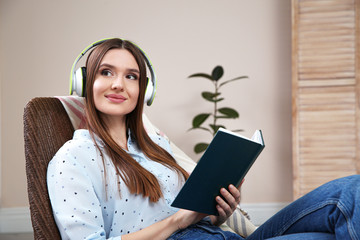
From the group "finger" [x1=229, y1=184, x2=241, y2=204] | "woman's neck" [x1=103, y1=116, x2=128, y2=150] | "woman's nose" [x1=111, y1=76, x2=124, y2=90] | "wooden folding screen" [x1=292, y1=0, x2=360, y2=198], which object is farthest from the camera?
"wooden folding screen" [x1=292, y1=0, x2=360, y2=198]

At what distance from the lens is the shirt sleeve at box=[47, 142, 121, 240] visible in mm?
1029

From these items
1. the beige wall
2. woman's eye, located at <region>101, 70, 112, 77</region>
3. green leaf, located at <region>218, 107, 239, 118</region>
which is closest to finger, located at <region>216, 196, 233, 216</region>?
woman's eye, located at <region>101, 70, 112, 77</region>

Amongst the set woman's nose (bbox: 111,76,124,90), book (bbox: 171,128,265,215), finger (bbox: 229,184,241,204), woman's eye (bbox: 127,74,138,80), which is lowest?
finger (bbox: 229,184,241,204)

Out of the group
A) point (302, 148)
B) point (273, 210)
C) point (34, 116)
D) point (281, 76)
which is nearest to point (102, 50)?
point (34, 116)

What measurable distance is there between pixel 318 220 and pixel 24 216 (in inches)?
102

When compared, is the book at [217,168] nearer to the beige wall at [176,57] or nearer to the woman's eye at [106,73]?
the woman's eye at [106,73]

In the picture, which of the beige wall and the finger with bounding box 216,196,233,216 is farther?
the beige wall

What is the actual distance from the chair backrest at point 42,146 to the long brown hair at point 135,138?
0.12 meters

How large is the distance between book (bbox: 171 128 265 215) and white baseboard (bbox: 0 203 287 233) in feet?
6.92

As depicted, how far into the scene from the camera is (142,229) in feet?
3.66

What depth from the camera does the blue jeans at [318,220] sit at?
1032 millimetres

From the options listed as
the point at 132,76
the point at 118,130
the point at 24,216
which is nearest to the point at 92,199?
the point at 118,130

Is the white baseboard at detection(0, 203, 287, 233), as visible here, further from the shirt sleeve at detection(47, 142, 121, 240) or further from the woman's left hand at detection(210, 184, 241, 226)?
the shirt sleeve at detection(47, 142, 121, 240)

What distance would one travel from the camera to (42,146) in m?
1.21
